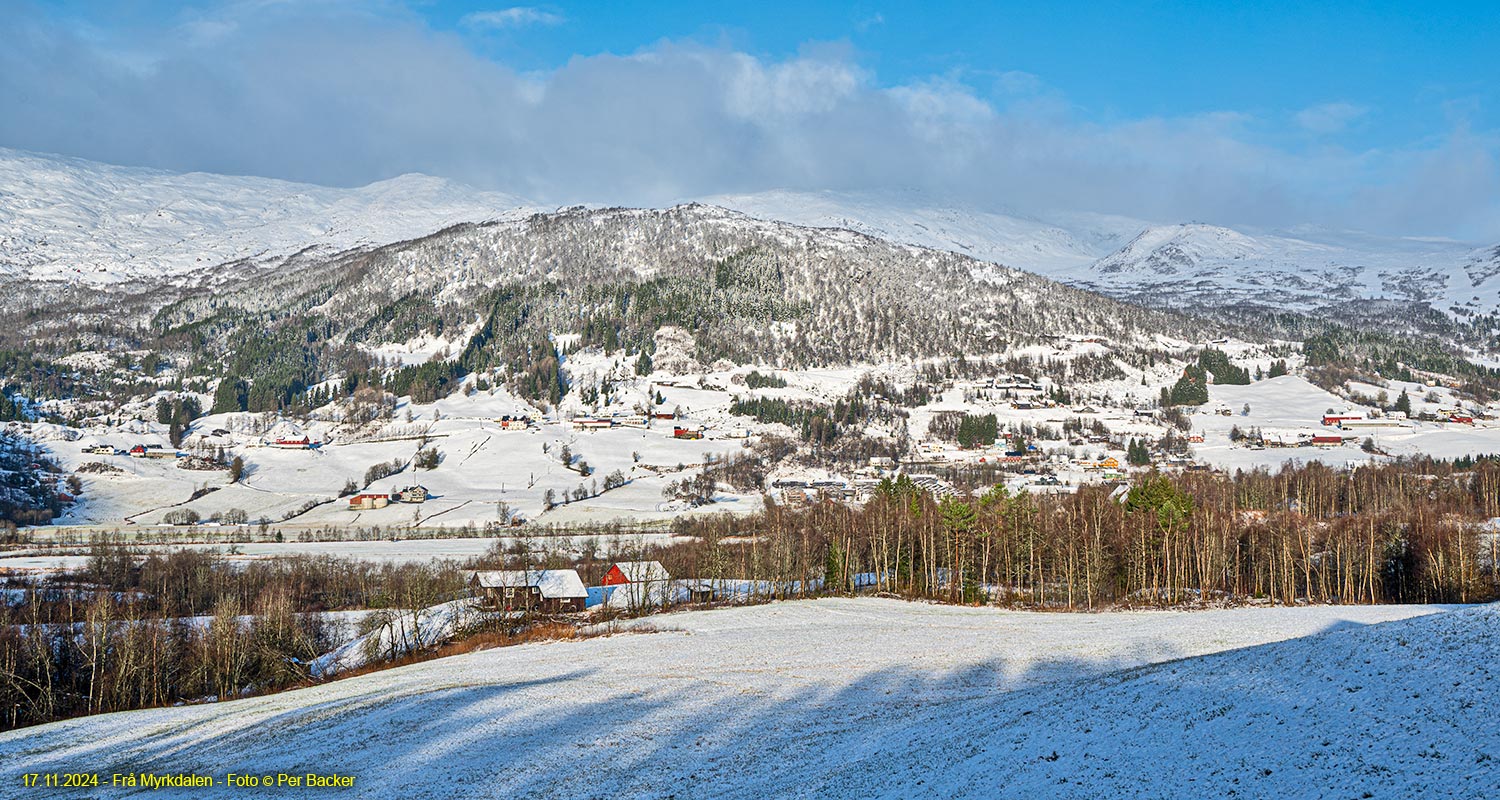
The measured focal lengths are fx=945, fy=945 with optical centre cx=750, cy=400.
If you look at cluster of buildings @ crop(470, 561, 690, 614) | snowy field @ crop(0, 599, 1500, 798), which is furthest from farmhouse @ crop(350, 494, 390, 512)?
snowy field @ crop(0, 599, 1500, 798)

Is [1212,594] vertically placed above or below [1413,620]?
below

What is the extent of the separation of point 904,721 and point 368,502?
168 metres

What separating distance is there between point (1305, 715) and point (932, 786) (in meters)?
10.5

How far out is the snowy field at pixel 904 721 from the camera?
77.6ft

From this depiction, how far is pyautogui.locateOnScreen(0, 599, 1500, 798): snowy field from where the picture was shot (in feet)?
77.6

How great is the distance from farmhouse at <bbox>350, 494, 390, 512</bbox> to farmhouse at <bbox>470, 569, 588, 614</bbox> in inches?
3688

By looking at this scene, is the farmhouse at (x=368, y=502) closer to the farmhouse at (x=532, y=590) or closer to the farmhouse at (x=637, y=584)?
the farmhouse at (x=637, y=584)

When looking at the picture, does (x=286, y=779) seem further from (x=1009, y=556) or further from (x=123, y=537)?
(x=123, y=537)

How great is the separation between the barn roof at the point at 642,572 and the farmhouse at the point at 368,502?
302ft

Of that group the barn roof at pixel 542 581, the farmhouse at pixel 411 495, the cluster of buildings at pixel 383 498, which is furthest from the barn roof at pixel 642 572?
the cluster of buildings at pixel 383 498

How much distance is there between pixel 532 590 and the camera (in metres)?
94.4

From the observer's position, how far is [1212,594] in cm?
8519

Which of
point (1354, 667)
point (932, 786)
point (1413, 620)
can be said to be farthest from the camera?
point (1413, 620)

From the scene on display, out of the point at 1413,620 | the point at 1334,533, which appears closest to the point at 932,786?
the point at 1413,620
